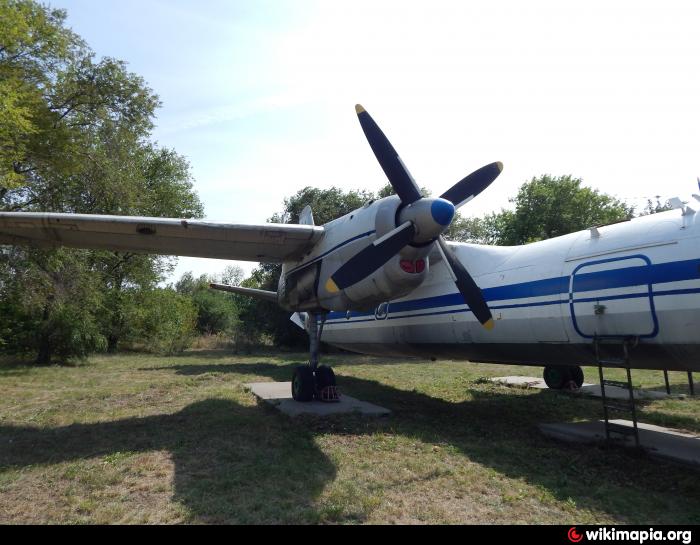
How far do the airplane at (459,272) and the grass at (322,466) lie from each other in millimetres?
1590

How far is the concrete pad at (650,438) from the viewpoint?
20.6 ft

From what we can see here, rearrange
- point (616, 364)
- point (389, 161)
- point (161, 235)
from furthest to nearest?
point (161, 235)
point (389, 161)
point (616, 364)

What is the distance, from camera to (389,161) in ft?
25.8

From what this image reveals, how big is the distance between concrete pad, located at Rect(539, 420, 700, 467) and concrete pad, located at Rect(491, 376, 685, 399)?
326cm

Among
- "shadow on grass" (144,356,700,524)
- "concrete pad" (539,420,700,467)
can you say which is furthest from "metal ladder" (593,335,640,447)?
"shadow on grass" (144,356,700,524)

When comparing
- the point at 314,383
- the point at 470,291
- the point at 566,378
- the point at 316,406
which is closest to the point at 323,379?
the point at 314,383

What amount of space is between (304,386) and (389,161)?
5.34 m

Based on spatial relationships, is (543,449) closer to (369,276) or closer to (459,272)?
(459,272)

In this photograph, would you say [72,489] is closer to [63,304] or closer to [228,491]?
[228,491]

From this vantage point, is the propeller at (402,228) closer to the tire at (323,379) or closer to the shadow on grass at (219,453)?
the shadow on grass at (219,453)

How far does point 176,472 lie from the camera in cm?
589

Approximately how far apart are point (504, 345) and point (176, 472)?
6088 millimetres
